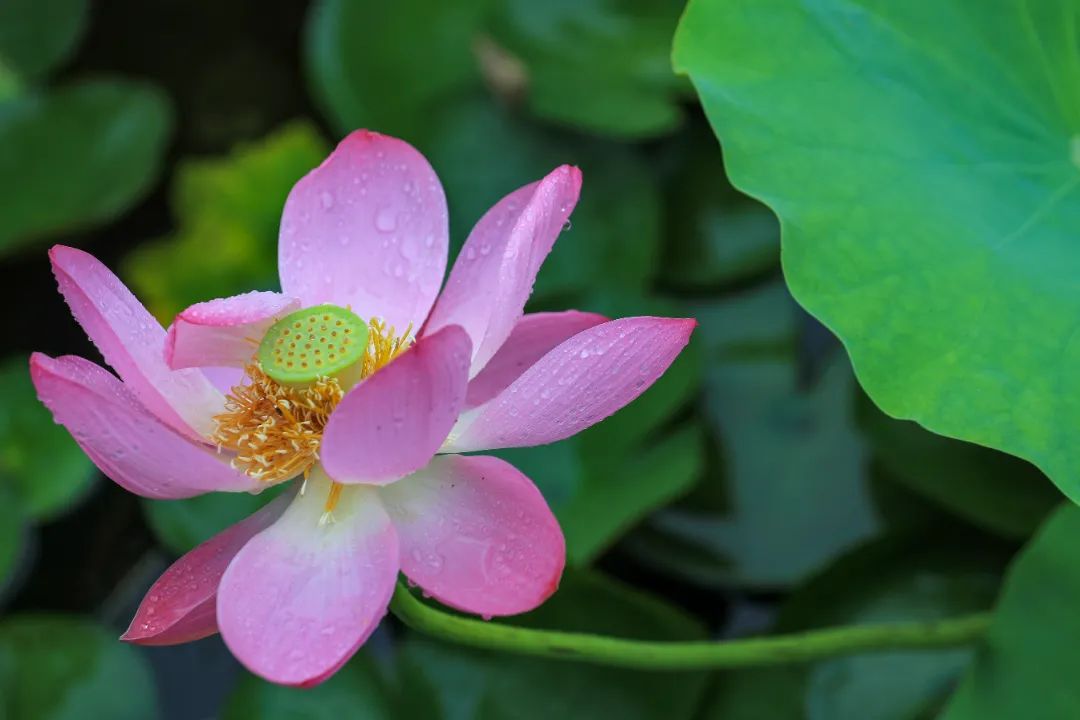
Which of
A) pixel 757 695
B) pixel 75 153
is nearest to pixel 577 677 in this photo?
pixel 757 695

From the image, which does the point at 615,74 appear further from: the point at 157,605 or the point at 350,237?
the point at 157,605

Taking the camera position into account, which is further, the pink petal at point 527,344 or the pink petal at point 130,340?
the pink petal at point 527,344

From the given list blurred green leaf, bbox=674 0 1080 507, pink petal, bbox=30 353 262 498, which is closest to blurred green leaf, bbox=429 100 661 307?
blurred green leaf, bbox=674 0 1080 507

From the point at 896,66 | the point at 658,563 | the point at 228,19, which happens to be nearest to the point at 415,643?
the point at 658,563

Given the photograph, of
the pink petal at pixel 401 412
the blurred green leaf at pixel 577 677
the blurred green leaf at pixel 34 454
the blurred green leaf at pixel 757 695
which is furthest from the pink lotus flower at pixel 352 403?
the blurred green leaf at pixel 34 454

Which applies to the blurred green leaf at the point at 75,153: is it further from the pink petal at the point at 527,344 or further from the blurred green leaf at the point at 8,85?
the pink petal at the point at 527,344

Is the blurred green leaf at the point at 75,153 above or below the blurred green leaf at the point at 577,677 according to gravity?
above
